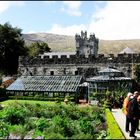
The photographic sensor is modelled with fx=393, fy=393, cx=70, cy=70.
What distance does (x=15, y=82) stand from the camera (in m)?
44.4

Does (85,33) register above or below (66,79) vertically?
above

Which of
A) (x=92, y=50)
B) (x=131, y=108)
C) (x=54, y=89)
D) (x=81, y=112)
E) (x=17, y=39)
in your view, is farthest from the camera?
(x=92, y=50)

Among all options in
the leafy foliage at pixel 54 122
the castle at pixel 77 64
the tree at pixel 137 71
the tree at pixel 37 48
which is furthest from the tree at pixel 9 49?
the leafy foliage at pixel 54 122

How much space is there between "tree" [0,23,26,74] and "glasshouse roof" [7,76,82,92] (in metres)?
14.4

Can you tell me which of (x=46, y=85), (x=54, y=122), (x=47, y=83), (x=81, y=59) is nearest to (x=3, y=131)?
(x=54, y=122)

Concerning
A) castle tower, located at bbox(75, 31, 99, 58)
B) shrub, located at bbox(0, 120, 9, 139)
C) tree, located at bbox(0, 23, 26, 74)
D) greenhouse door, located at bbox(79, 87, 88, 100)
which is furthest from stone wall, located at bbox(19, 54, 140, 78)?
shrub, located at bbox(0, 120, 9, 139)

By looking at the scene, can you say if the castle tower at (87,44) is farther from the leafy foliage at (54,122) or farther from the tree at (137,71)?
the leafy foliage at (54,122)

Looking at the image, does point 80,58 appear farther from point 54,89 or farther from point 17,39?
point 17,39

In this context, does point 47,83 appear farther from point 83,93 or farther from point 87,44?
point 87,44

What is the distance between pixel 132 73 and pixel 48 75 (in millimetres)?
9429

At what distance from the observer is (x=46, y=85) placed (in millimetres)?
42312

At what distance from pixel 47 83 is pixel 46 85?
34 centimetres

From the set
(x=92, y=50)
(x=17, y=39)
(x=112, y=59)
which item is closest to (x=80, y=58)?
(x=112, y=59)

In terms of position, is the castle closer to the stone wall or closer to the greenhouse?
the stone wall
